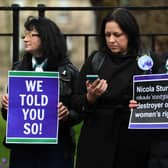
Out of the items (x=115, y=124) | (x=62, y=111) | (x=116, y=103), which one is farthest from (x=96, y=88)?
(x=62, y=111)

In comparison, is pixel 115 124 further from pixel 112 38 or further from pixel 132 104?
pixel 112 38

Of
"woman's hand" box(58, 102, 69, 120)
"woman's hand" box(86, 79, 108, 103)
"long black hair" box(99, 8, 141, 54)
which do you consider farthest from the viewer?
"woman's hand" box(58, 102, 69, 120)

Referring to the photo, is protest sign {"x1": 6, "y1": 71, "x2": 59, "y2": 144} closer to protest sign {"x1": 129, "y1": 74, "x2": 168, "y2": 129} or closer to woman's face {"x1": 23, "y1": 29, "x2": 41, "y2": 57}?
woman's face {"x1": 23, "y1": 29, "x2": 41, "y2": 57}

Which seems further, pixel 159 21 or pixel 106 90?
pixel 159 21

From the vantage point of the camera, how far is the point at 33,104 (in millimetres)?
5965

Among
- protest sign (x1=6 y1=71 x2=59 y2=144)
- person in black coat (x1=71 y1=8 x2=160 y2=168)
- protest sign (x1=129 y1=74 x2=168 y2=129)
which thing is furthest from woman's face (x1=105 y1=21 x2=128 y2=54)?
protest sign (x1=6 y1=71 x2=59 y2=144)

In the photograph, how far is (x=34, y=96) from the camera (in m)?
5.97

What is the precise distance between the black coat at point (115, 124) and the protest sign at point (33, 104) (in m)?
0.28

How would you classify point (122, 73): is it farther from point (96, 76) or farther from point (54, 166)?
point (54, 166)

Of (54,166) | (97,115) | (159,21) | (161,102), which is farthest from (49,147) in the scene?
(159,21)

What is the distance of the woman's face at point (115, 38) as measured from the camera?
5719 millimetres

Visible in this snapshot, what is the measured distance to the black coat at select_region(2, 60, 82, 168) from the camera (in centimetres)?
600

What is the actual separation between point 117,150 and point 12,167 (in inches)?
33.9

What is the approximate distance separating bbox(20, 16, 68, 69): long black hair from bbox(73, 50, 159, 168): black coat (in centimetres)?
37
